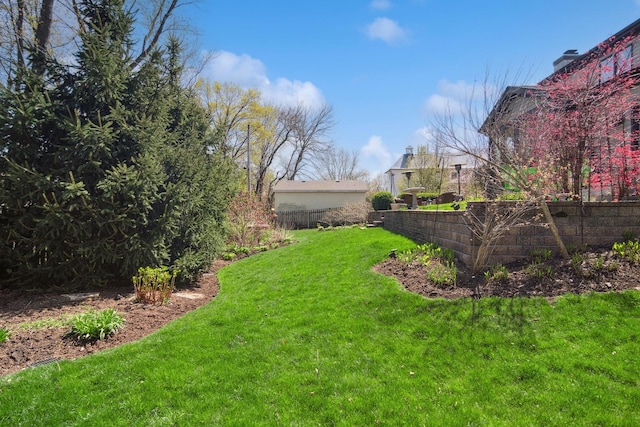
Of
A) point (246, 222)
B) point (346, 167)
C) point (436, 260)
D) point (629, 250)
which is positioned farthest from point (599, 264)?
point (346, 167)

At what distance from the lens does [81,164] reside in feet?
19.7

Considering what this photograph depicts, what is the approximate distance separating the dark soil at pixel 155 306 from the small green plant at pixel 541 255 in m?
0.08

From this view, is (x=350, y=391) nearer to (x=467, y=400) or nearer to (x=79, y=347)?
(x=467, y=400)

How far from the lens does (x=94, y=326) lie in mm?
4211

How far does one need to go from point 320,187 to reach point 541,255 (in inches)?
823

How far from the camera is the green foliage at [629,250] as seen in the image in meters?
4.47

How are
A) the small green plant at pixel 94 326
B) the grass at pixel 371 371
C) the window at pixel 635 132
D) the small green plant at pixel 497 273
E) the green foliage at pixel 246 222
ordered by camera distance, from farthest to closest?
the green foliage at pixel 246 222
the window at pixel 635 132
the small green plant at pixel 497 273
the small green plant at pixel 94 326
the grass at pixel 371 371

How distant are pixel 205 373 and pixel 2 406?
1.62 m

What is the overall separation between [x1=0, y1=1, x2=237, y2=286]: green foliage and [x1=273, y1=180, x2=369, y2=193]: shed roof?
58.5 ft

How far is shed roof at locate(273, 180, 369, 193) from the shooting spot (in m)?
25.2

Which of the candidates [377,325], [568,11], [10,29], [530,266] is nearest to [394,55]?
[568,11]

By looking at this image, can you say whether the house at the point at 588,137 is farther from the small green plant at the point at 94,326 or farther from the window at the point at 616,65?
the small green plant at the point at 94,326

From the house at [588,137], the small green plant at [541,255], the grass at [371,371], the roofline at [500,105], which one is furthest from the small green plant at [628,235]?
the roofline at [500,105]

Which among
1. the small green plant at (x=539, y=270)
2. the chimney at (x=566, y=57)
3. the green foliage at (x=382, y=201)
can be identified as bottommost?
the small green plant at (x=539, y=270)
